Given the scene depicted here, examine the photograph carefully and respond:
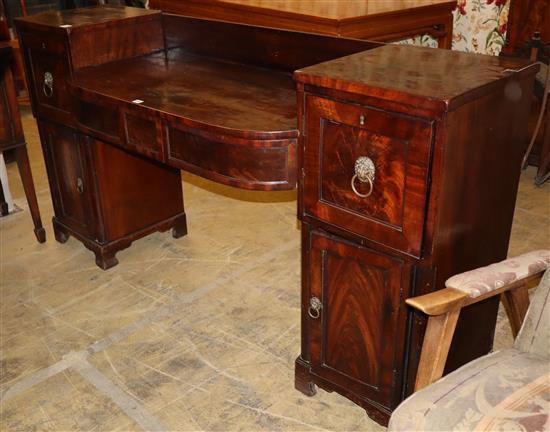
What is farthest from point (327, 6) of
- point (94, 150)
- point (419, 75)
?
point (419, 75)

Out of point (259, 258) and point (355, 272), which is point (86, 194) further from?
point (355, 272)

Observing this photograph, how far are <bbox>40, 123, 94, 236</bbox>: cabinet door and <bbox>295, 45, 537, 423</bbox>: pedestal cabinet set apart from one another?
1.23 metres

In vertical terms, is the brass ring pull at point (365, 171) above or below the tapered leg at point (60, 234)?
above

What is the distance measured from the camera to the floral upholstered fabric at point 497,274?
1384mm

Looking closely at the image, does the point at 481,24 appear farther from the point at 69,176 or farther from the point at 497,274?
the point at 497,274

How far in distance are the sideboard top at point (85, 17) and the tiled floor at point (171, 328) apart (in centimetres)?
101

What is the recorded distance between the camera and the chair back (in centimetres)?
149

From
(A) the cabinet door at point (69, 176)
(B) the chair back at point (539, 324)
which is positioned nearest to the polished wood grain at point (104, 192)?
(A) the cabinet door at point (69, 176)

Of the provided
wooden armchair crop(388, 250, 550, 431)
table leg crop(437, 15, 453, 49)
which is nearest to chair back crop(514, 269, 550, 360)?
wooden armchair crop(388, 250, 550, 431)

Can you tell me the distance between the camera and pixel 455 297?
1.35m

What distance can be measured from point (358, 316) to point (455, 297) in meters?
0.47

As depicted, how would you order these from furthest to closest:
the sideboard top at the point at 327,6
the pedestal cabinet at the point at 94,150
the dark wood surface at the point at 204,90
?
the sideboard top at the point at 327,6 < the pedestal cabinet at the point at 94,150 < the dark wood surface at the point at 204,90

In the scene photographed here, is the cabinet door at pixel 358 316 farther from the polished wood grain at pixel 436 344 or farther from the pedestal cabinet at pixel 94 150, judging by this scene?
the pedestal cabinet at pixel 94 150

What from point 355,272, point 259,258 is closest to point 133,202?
point 259,258
